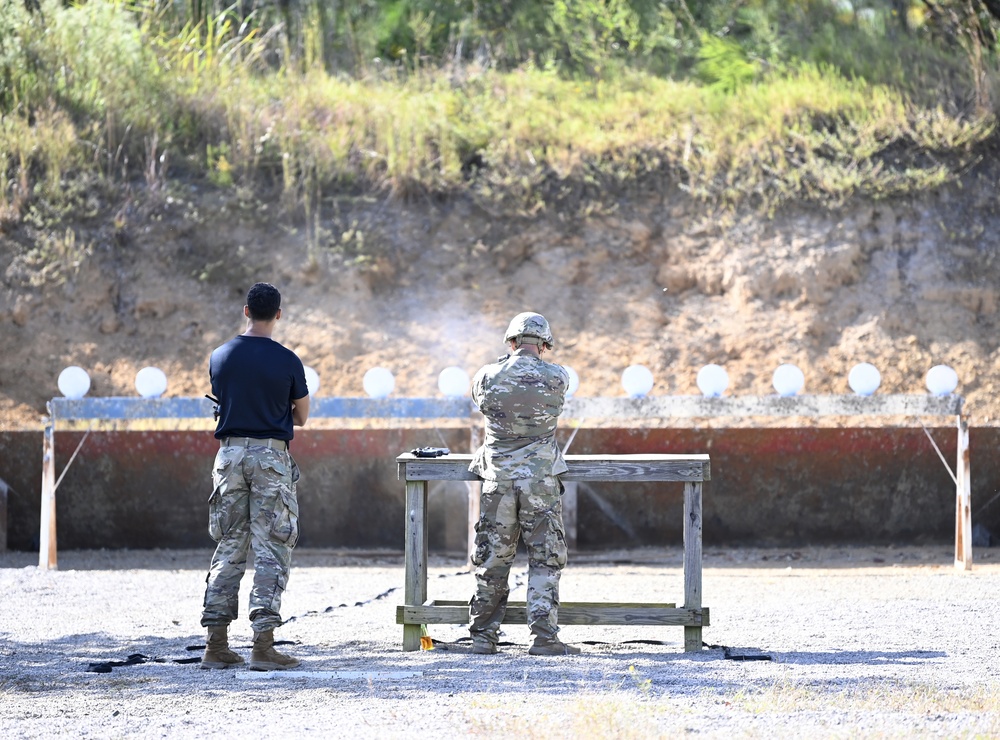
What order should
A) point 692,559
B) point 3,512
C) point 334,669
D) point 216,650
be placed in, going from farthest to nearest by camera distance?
point 3,512, point 692,559, point 216,650, point 334,669

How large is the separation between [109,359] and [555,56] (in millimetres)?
7583

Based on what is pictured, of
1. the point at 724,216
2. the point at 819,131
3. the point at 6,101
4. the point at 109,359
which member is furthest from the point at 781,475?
the point at 6,101

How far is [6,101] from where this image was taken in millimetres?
15203

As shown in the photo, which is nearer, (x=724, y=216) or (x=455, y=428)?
(x=455, y=428)

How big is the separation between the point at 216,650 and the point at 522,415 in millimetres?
1907

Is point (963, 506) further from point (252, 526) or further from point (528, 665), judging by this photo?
point (252, 526)

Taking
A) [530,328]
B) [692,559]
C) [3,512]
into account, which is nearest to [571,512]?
[692,559]

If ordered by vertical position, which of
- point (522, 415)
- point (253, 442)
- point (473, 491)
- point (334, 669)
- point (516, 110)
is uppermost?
point (516, 110)

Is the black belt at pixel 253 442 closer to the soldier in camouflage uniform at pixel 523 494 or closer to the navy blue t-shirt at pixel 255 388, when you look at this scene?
the navy blue t-shirt at pixel 255 388

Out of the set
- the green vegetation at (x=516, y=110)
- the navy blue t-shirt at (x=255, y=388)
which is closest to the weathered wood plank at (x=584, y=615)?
the navy blue t-shirt at (x=255, y=388)

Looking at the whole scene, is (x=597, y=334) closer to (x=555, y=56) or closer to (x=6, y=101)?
(x=555, y=56)

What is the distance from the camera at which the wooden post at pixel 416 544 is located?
6.70 meters

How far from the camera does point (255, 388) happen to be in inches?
238

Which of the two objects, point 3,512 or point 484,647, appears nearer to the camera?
point 484,647
